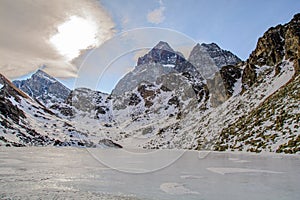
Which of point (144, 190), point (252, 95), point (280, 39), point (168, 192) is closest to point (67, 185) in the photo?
point (144, 190)

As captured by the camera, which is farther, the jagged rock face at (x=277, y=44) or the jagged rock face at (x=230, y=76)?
the jagged rock face at (x=230, y=76)

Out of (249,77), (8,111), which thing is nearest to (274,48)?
(249,77)

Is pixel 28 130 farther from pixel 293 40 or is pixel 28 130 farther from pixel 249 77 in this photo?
pixel 293 40

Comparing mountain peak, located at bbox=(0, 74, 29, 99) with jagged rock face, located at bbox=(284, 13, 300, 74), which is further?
mountain peak, located at bbox=(0, 74, 29, 99)

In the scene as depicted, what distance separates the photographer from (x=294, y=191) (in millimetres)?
9617

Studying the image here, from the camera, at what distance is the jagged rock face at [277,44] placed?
6419 cm

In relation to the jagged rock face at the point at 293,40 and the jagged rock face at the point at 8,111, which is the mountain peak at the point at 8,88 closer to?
the jagged rock face at the point at 8,111

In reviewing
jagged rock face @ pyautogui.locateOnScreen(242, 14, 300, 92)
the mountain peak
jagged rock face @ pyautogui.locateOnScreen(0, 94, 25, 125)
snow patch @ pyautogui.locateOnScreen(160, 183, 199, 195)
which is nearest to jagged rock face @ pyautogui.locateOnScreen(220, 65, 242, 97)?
jagged rock face @ pyautogui.locateOnScreen(242, 14, 300, 92)

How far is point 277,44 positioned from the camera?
76500mm

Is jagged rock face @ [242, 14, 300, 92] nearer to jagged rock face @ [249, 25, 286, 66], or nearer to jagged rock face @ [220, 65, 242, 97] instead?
jagged rock face @ [249, 25, 286, 66]

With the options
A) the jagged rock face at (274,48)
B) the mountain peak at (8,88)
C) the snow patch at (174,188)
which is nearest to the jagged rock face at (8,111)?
the mountain peak at (8,88)

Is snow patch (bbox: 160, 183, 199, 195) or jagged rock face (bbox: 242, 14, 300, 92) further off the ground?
jagged rock face (bbox: 242, 14, 300, 92)

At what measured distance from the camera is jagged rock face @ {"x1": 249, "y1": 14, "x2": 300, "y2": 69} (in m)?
64.2

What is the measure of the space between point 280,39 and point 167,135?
50028mm
